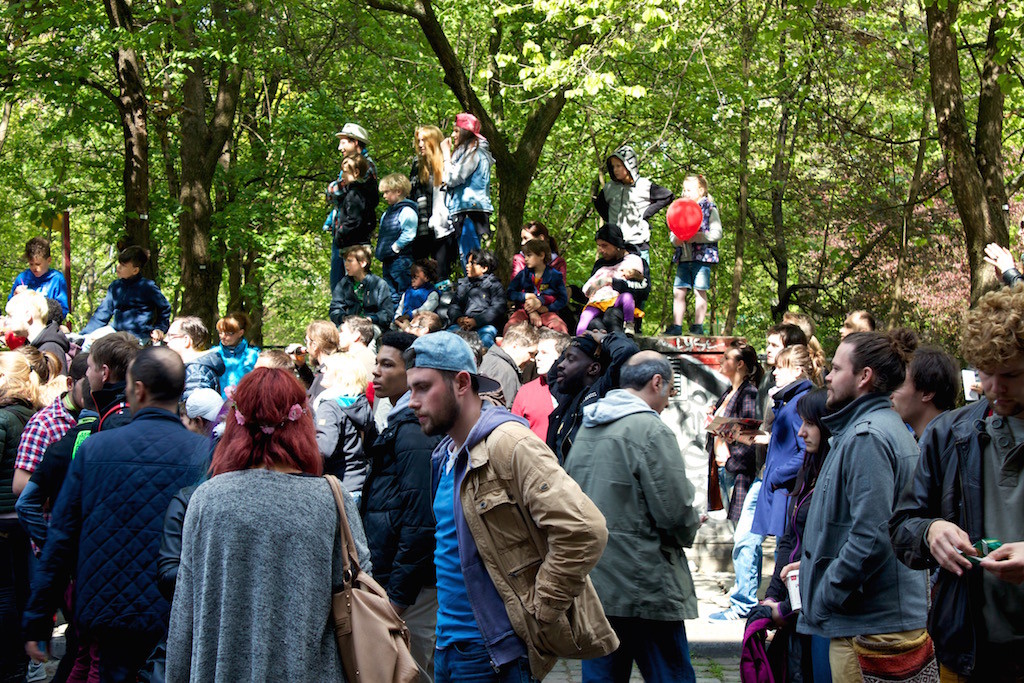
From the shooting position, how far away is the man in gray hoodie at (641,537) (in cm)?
493

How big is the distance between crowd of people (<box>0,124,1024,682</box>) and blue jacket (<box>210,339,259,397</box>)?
2.94 m

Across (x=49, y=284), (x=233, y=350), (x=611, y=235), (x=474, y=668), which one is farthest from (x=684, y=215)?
(x=474, y=668)

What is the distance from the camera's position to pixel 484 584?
383 centimetres

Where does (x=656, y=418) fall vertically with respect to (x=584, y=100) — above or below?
below

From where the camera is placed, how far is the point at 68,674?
478 centimetres

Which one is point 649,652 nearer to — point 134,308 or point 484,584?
point 484,584

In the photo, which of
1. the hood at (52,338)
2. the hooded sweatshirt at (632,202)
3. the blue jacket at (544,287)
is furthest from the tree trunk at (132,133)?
the hooded sweatshirt at (632,202)

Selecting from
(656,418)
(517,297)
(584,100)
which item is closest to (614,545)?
(656,418)

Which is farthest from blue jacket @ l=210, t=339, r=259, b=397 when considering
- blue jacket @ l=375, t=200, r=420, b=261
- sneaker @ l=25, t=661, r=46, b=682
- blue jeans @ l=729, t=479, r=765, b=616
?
blue jeans @ l=729, t=479, r=765, b=616

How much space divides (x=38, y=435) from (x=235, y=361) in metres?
4.68

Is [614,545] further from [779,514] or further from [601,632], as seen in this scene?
[779,514]

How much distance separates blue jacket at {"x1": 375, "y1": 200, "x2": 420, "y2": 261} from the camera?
12281 millimetres

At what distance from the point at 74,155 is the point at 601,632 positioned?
24.7 meters

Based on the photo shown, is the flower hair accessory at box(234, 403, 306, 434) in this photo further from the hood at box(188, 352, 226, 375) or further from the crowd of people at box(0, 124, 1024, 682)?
the hood at box(188, 352, 226, 375)
